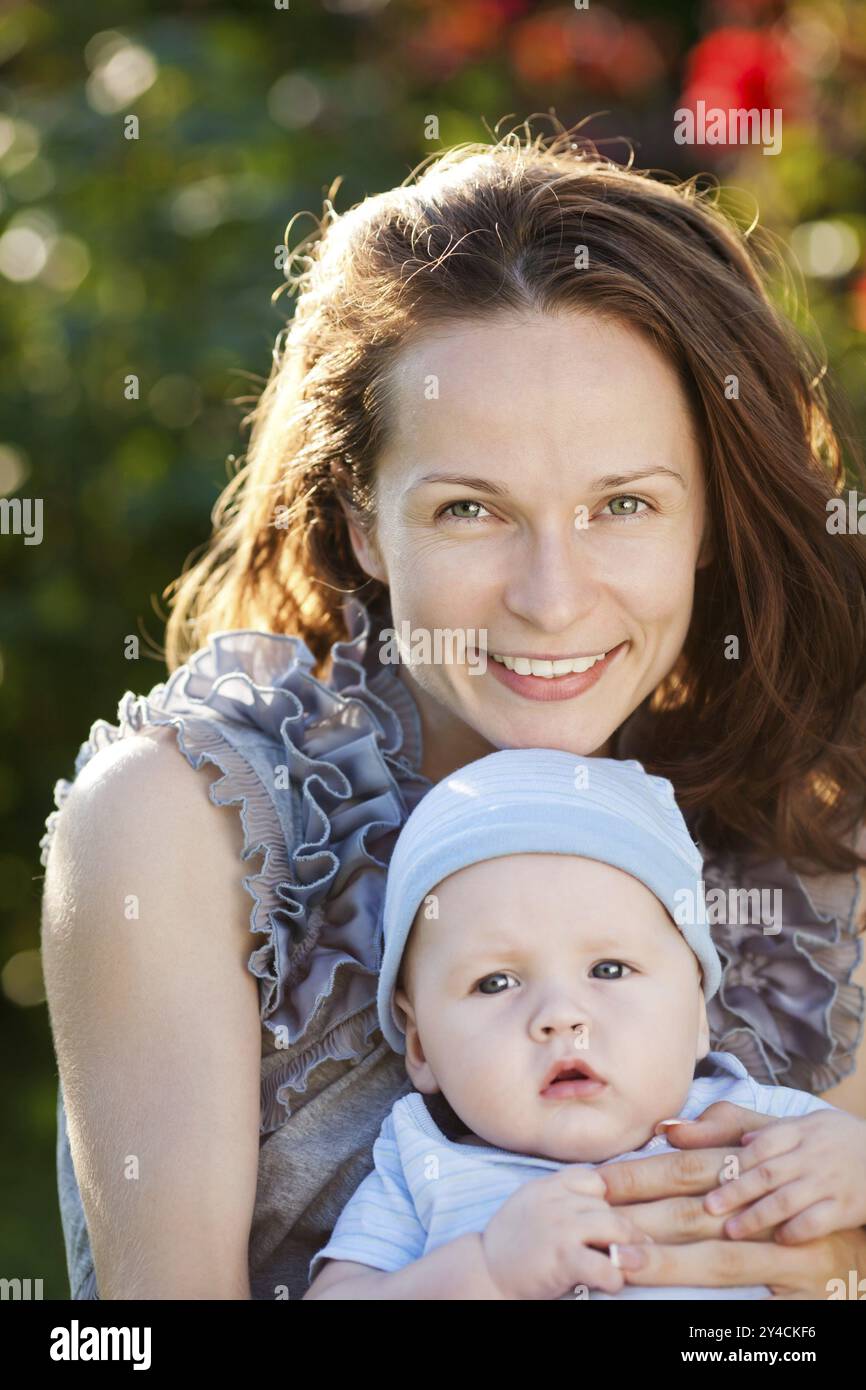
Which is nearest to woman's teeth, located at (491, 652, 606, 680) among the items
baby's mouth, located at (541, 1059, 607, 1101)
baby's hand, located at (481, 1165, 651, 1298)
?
baby's mouth, located at (541, 1059, 607, 1101)

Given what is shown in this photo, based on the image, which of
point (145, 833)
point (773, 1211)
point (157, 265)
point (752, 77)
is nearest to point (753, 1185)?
point (773, 1211)

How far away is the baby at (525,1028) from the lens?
177cm

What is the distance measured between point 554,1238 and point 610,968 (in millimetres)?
328

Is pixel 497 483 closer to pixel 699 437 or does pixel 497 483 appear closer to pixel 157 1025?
pixel 699 437

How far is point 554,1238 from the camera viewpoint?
5.64ft

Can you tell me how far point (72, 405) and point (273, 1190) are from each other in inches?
87.8

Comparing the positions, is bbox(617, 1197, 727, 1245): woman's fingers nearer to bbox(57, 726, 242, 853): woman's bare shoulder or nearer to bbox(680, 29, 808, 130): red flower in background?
bbox(57, 726, 242, 853): woman's bare shoulder

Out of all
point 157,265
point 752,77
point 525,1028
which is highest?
point 752,77

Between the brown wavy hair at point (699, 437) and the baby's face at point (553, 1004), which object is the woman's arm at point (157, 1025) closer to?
the baby's face at point (553, 1004)

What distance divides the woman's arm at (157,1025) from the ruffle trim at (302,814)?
→ 4cm

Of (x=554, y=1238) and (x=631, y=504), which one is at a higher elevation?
(x=631, y=504)

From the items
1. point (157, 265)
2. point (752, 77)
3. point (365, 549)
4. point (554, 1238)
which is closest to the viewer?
point (554, 1238)

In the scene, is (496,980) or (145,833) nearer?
(496,980)
